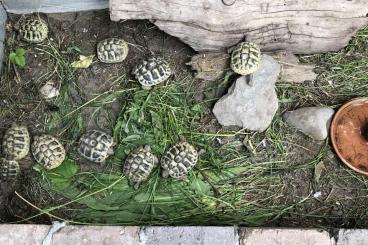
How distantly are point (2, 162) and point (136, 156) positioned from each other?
0.95 m

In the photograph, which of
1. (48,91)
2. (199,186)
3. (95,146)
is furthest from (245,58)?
(48,91)

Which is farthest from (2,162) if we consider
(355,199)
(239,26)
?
(355,199)

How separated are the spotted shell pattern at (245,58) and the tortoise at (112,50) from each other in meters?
0.80

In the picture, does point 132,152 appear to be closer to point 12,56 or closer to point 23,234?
point 23,234

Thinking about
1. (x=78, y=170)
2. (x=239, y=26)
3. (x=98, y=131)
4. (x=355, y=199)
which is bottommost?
(x=355, y=199)

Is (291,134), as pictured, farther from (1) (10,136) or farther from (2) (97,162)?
(1) (10,136)

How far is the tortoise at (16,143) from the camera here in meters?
3.58

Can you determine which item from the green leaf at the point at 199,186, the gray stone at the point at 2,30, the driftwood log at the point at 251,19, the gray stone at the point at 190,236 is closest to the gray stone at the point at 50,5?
the gray stone at the point at 2,30

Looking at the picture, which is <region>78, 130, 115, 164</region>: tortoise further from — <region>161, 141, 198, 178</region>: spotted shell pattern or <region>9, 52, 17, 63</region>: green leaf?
<region>9, 52, 17, 63</region>: green leaf

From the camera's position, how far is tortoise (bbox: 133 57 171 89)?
3.63 meters

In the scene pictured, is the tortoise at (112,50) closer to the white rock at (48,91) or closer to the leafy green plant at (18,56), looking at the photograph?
the white rock at (48,91)

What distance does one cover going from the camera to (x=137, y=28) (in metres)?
3.93

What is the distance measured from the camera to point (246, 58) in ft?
11.4

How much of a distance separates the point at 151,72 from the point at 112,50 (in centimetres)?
34
